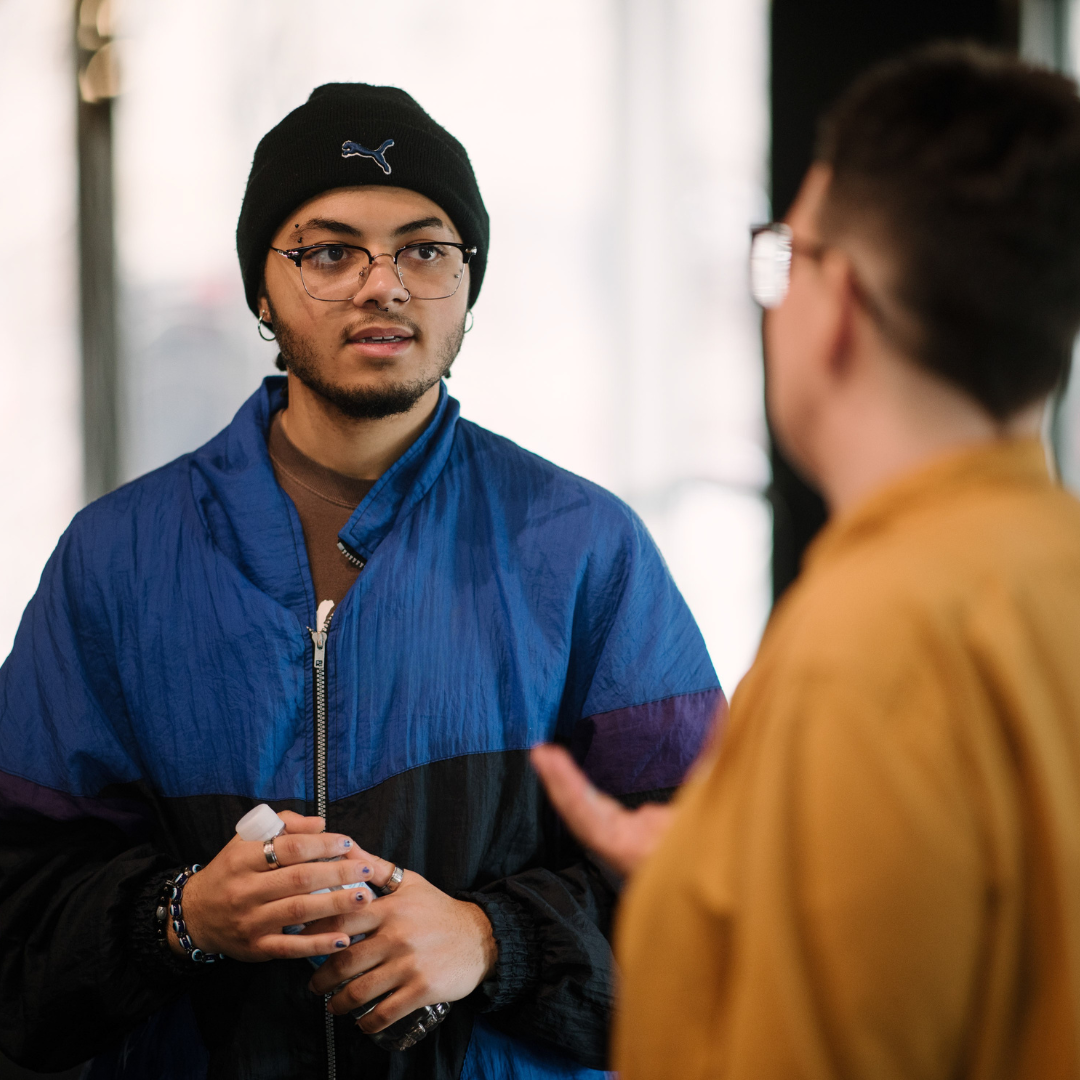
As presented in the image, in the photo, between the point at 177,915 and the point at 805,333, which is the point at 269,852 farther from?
the point at 805,333

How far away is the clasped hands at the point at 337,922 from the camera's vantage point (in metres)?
1.10

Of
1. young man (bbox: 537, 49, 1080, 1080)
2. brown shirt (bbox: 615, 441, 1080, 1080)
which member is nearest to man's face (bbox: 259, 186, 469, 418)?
young man (bbox: 537, 49, 1080, 1080)

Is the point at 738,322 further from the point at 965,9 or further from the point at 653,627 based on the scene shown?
the point at 653,627

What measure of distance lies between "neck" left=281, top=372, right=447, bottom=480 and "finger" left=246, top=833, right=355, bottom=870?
0.50 meters

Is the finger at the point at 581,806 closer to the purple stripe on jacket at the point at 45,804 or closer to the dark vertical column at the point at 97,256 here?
the purple stripe on jacket at the point at 45,804

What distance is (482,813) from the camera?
1.25 meters

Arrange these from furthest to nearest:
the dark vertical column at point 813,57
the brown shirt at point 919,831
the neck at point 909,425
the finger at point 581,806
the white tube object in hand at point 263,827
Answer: the dark vertical column at point 813,57
the white tube object in hand at point 263,827
the finger at point 581,806
the neck at point 909,425
the brown shirt at point 919,831

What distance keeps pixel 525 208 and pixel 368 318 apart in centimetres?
123

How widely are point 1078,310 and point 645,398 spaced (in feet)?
6.05

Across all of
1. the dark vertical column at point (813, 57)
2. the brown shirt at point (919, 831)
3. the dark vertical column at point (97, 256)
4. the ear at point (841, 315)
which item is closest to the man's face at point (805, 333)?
the ear at point (841, 315)

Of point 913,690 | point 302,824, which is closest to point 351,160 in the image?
point 302,824

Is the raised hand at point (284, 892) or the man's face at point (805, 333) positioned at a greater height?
the man's face at point (805, 333)

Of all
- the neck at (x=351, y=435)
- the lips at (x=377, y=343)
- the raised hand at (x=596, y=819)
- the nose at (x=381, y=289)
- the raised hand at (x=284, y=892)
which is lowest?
the raised hand at (x=284, y=892)

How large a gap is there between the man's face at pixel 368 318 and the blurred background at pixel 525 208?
1.06 metres
